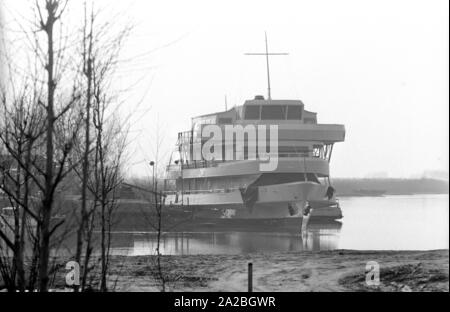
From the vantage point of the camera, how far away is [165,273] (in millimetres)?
13914

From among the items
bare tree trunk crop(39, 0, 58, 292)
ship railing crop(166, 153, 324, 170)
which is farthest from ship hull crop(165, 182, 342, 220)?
bare tree trunk crop(39, 0, 58, 292)

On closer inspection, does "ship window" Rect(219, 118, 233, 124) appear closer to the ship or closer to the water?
the ship

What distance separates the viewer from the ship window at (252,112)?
3697 cm

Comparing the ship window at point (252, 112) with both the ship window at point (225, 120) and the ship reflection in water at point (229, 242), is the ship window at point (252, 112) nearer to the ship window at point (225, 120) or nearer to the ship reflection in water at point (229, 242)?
the ship window at point (225, 120)

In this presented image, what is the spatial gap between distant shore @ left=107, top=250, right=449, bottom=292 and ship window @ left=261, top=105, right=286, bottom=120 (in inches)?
765

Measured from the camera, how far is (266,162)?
36594mm

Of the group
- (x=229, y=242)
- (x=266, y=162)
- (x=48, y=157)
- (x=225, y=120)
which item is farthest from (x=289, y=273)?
(x=225, y=120)

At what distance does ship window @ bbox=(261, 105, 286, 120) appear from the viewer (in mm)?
37000

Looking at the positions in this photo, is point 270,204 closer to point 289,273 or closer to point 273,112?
point 273,112

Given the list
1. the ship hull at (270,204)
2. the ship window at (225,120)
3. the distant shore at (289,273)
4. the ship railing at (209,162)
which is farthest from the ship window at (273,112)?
the distant shore at (289,273)

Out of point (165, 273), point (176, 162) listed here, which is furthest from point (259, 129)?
point (165, 273)

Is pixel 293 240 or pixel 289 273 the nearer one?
pixel 289 273

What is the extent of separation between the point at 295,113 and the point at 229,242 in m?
10.2

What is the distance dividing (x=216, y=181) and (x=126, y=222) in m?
6.58
